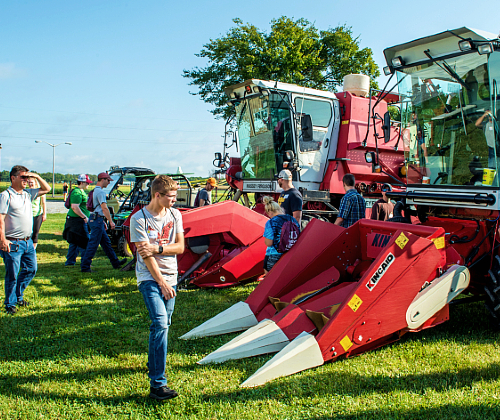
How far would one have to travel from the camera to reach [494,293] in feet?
12.7

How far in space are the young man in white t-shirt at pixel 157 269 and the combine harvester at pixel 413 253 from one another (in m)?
0.61

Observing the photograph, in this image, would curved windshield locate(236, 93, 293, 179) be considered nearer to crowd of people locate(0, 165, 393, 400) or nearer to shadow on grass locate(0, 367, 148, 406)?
crowd of people locate(0, 165, 393, 400)

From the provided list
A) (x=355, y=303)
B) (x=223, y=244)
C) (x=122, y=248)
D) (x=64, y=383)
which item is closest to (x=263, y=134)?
(x=223, y=244)

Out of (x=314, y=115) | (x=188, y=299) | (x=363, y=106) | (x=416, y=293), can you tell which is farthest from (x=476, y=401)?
(x=363, y=106)

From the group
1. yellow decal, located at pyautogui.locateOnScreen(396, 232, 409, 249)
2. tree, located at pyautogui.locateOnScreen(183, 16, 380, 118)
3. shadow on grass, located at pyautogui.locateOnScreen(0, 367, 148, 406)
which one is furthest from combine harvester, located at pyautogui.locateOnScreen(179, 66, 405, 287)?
tree, located at pyautogui.locateOnScreen(183, 16, 380, 118)

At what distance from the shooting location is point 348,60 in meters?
21.2

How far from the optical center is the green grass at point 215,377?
2775mm

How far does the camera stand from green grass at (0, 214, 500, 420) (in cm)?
278

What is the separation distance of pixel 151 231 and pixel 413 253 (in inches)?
87.5

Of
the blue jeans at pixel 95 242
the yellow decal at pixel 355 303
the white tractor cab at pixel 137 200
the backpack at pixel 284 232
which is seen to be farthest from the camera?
the white tractor cab at pixel 137 200

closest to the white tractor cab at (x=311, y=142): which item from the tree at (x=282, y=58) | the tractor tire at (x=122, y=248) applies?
the tractor tire at (x=122, y=248)

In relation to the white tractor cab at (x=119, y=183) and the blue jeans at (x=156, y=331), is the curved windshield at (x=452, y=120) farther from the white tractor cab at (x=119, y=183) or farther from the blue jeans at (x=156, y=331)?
the white tractor cab at (x=119, y=183)

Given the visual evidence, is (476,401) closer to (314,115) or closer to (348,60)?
(314,115)

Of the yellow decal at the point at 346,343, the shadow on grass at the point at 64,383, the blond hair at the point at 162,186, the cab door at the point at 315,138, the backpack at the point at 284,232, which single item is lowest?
the shadow on grass at the point at 64,383
